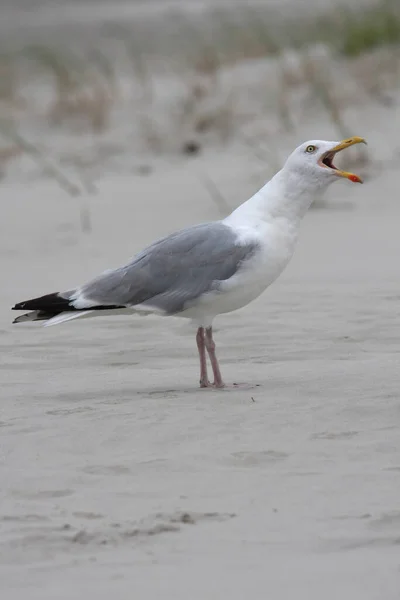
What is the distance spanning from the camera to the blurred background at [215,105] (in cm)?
1145

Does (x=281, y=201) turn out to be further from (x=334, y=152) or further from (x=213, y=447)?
(x=213, y=447)

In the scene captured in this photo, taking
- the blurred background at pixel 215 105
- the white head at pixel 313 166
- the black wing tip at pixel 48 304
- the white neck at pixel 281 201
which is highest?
the blurred background at pixel 215 105

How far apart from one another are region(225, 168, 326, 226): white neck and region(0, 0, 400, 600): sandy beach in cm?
62

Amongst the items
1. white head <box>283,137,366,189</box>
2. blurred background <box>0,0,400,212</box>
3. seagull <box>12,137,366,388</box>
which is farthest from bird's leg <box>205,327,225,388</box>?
blurred background <box>0,0,400,212</box>

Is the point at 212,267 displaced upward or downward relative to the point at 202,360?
upward

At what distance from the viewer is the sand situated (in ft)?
10.7

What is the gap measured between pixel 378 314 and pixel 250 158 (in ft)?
15.9

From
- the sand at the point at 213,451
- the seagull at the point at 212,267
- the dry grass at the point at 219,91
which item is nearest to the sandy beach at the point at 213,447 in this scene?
the sand at the point at 213,451

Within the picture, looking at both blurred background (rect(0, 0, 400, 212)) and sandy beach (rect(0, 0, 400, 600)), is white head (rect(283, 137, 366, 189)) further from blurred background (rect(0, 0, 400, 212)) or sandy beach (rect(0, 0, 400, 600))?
blurred background (rect(0, 0, 400, 212))

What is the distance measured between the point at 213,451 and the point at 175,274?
1269mm

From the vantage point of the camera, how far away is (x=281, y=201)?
540cm

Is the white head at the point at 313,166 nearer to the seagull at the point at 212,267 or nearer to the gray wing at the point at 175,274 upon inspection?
the seagull at the point at 212,267

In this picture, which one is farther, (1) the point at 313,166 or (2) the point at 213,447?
(1) the point at 313,166

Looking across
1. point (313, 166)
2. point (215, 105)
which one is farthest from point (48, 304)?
point (215, 105)
